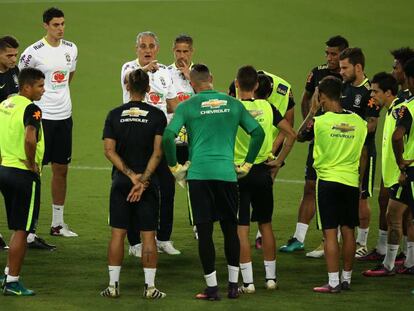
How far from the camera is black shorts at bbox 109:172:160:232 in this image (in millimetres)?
9312

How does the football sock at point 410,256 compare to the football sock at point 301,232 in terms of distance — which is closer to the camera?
the football sock at point 410,256

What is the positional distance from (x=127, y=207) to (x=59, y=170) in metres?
3.00

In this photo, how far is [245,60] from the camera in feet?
71.6

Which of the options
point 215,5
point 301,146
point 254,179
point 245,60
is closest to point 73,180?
point 301,146

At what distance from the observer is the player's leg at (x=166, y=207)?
11289 millimetres

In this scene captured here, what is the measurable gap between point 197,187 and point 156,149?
506 millimetres

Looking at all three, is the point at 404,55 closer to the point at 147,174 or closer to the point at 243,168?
the point at 243,168

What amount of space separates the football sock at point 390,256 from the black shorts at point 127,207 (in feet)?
8.19

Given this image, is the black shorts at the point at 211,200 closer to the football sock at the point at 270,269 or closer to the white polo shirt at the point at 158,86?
the football sock at the point at 270,269

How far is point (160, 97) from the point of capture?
11227 millimetres

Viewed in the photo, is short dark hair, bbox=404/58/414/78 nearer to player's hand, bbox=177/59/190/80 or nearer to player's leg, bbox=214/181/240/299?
player's leg, bbox=214/181/240/299

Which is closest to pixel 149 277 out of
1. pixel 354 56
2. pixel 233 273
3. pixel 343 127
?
pixel 233 273

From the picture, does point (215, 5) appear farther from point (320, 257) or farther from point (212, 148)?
point (212, 148)

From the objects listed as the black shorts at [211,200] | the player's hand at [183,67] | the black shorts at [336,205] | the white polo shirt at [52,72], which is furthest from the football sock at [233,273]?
the white polo shirt at [52,72]
